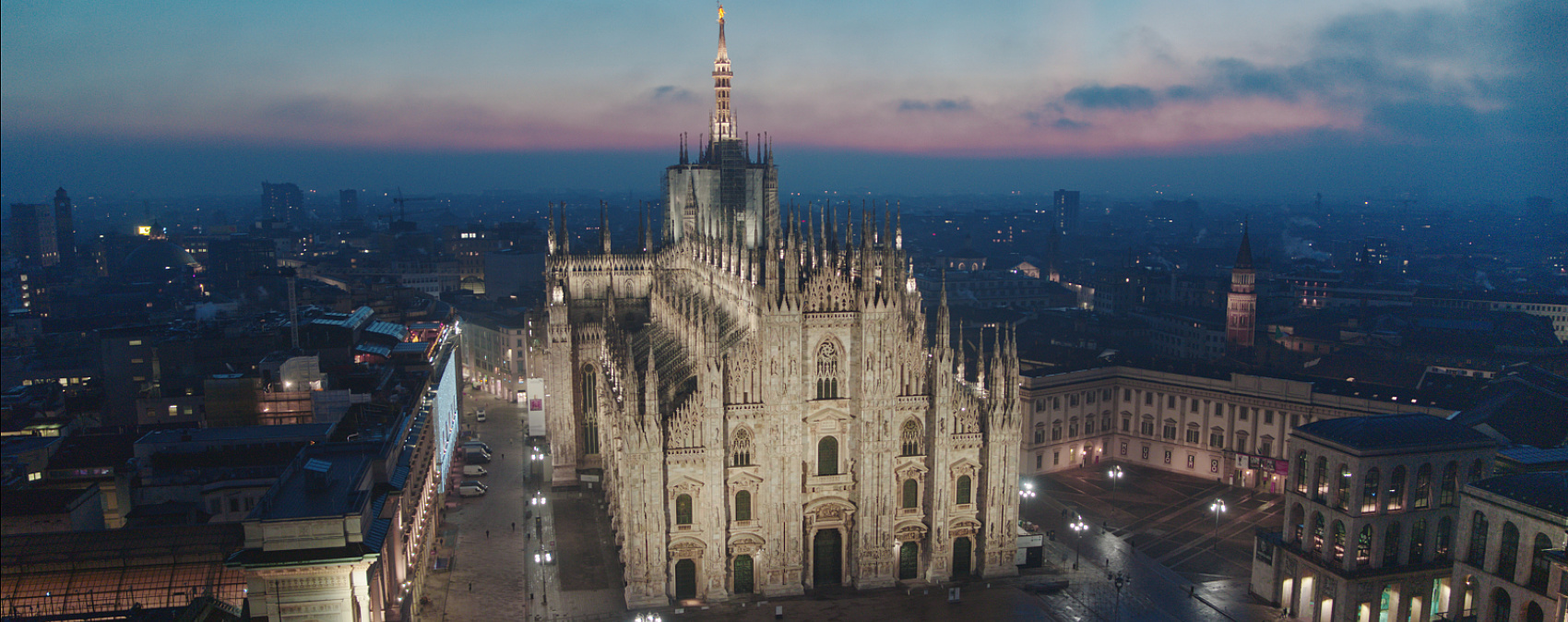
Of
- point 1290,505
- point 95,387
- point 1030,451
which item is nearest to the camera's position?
point 1290,505

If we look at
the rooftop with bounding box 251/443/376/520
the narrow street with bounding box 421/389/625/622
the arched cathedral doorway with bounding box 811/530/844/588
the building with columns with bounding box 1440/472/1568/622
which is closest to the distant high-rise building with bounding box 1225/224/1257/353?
the building with columns with bounding box 1440/472/1568/622

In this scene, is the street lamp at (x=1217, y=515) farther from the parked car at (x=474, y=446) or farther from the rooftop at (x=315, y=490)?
the parked car at (x=474, y=446)

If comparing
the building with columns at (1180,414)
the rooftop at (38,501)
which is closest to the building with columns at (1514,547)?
the building with columns at (1180,414)

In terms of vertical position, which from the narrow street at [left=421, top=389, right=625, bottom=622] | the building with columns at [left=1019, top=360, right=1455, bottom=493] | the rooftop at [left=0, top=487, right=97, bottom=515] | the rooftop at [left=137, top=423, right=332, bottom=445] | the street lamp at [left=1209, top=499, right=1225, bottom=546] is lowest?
the narrow street at [left=421, top=389, right=625, bottom=622]

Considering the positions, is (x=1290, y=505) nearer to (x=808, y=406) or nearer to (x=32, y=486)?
(x=808, y=406)

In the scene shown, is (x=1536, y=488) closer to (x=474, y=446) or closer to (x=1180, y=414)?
(x=1180, y=414)

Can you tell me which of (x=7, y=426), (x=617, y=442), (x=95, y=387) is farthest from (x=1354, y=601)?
(x=95, y=387)

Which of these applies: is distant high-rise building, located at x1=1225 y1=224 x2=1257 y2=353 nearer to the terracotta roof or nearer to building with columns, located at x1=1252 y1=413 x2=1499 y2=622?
building with columns, located at x1=1252 y1=413 x2=1499 y2=622
